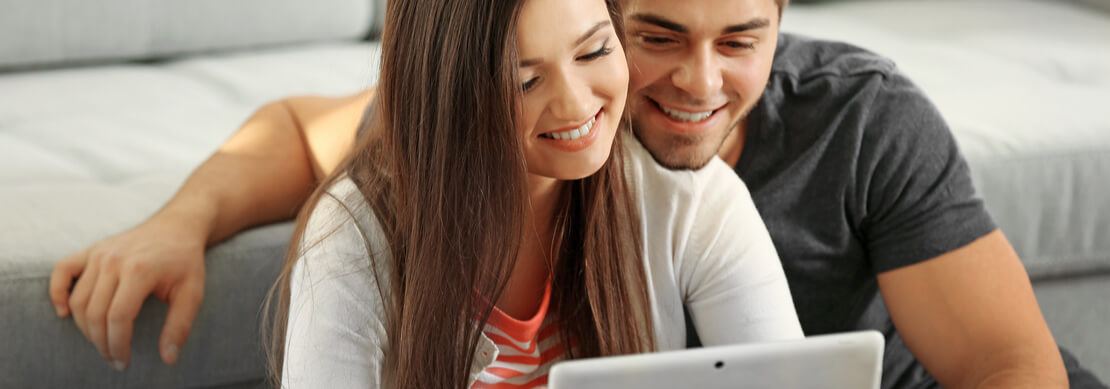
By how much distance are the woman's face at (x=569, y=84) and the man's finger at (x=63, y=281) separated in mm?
445

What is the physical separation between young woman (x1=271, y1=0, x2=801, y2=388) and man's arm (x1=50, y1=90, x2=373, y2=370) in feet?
0.40

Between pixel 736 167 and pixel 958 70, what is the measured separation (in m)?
0.66

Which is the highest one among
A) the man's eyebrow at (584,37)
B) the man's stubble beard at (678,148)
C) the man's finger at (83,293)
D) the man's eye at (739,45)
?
the man's eyebrow at (584,37)

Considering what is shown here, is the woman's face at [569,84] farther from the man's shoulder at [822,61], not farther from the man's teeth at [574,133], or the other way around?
the man's shoulder at [822,61]

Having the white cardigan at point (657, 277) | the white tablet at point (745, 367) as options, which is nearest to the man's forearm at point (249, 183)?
the white cardigan at point (657, 277)

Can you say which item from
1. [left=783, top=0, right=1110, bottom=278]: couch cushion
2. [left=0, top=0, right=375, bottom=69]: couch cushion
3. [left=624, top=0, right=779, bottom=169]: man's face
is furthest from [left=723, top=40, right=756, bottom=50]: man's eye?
[left=0, top=0, right=375, bottom=69]: couch cushion

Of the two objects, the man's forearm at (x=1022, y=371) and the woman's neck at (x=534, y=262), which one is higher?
the woman's neck at (x=534, y=262)

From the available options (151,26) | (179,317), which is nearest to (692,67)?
(179,317)

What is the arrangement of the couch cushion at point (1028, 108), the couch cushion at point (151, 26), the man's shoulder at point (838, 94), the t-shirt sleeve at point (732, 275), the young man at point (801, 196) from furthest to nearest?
the couch cushion at point (151, 26), the couch cushion at point (1028, 108), the man's shoulder at point (838, 94), the young man at point (801, 196), the t-shirt sleeve at point (732, 275)

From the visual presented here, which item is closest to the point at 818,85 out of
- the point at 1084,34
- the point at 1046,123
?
the point at 1046,123

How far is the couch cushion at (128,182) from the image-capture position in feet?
4.07

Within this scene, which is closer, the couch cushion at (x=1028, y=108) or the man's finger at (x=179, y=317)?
the man's finger at (x=179, y=317)

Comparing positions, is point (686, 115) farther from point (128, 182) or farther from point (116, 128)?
point (116, 128)

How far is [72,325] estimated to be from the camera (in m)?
1.24
